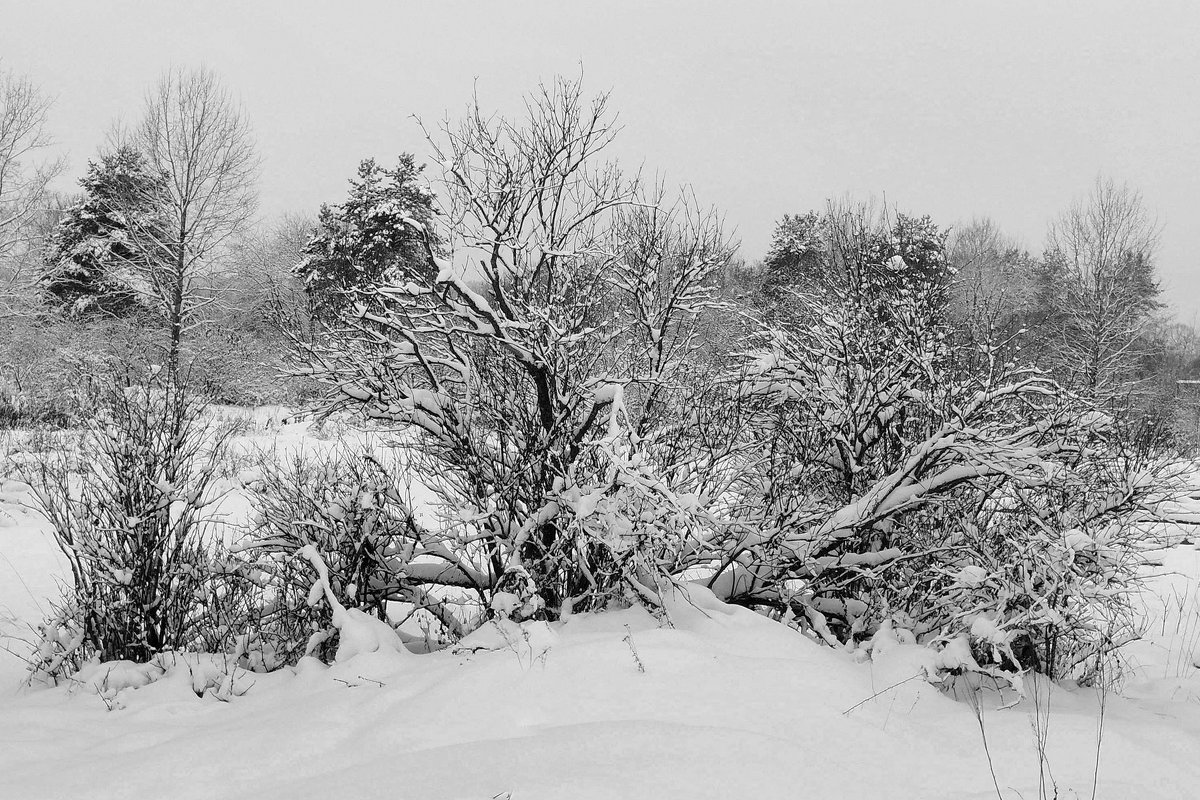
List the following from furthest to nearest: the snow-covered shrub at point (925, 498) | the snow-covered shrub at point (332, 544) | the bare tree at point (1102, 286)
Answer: the bare tree at point (1102, 286)
the snow-covered shrub at point (332, 544)
the snow-covered shrub at point (925, 498)

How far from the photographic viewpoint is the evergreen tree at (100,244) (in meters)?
19.3

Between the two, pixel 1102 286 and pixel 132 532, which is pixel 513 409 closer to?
pixel 132 532

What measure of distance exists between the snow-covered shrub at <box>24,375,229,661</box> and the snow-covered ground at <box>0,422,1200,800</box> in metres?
0.49

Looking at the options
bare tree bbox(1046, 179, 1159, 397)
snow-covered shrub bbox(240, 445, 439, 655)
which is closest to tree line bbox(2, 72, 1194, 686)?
snow-covered shrub bbox(240, 445, 439, 655)

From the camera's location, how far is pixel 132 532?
4.56 m

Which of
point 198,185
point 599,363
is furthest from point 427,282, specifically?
point 198,185

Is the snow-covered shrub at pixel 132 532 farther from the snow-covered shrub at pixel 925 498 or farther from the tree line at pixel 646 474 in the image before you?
the snow-covered shrub at pixel 925 498

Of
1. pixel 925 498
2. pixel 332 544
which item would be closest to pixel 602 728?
pixel 332 544

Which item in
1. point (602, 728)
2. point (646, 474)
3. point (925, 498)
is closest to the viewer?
point (602, 728)

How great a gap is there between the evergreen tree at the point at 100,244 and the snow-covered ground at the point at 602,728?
60.5 ft

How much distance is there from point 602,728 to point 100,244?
2344 centimetres

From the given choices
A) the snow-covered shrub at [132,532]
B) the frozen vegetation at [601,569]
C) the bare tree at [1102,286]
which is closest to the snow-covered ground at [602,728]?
the frozen vegetation at [601,569]

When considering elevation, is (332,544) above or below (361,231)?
below

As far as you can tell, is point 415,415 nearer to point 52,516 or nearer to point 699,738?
point 52,516
